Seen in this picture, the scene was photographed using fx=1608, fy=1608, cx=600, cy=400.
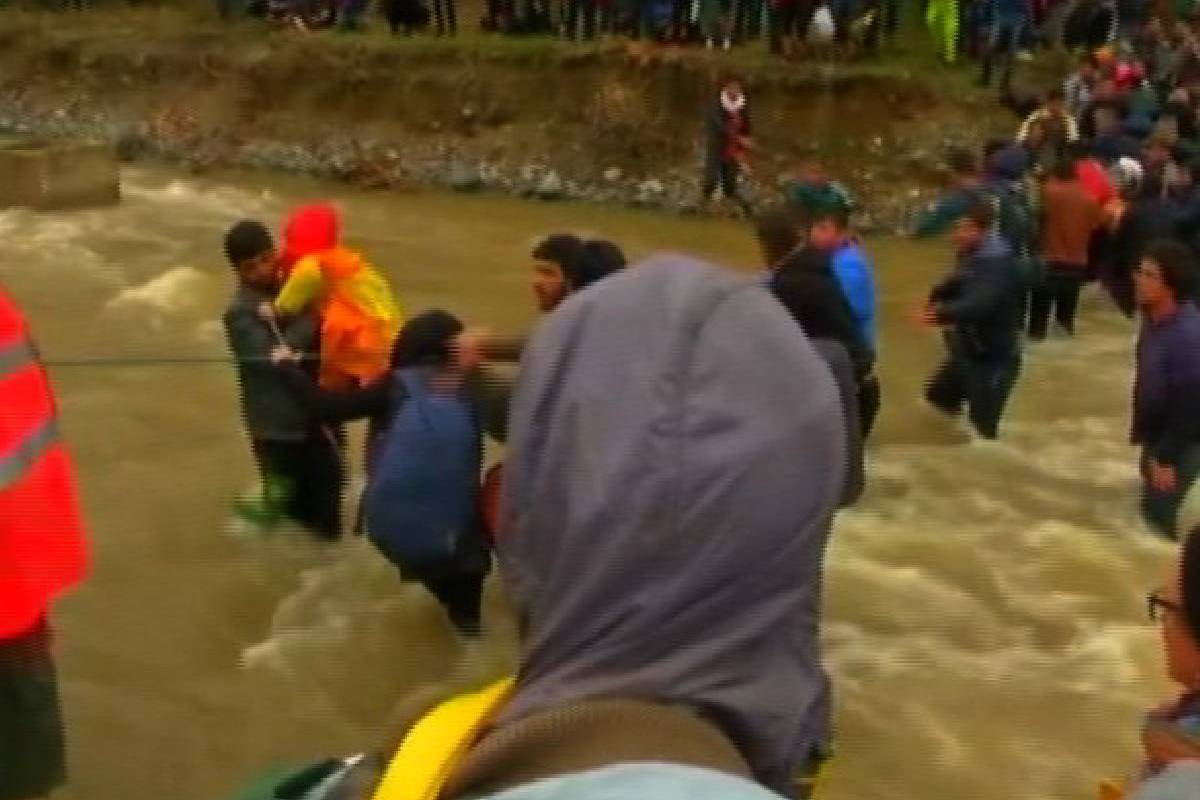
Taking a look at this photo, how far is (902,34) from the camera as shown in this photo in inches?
683

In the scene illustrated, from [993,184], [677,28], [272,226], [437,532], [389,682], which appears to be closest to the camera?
[437,532]

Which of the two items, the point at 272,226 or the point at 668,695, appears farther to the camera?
the point at 272,226

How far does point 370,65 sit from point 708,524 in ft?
56.5

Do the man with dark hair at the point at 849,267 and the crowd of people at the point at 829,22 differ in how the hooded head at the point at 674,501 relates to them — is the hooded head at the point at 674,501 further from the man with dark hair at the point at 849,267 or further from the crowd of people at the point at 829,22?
the crowd of people at the point at 829,22

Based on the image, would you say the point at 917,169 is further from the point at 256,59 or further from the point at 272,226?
the point at 256,59

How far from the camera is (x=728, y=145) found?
1493cm

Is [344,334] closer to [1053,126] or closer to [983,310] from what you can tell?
[983,310]

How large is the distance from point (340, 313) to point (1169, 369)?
3200 mm

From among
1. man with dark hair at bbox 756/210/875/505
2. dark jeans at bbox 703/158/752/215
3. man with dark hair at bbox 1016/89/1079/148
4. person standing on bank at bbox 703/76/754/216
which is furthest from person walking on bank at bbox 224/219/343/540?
dark jeans at bbox 703/158/752/215

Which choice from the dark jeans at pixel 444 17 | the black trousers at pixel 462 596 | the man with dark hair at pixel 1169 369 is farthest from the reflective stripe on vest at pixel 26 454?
the dark jeans at pixel 444 17

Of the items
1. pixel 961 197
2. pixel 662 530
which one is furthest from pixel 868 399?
pixel 662 530

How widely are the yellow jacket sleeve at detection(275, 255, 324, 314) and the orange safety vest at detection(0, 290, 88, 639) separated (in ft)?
8.11

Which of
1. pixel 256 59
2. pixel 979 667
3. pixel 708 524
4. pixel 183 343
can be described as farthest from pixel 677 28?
pixel 708 524

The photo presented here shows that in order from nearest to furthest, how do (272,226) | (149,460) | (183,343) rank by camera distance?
(149,460), (183,343), (272,226)
